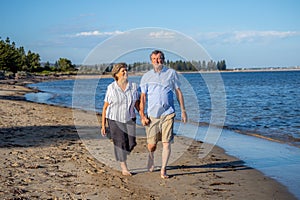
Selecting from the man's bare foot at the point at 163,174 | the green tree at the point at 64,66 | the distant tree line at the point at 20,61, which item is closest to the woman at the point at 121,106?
the man's bare foot at the point at 163,174

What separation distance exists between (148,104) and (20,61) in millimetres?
97417

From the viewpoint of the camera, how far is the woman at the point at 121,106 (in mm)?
6895

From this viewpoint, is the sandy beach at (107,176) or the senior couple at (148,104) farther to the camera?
the senior couple at (148,104)

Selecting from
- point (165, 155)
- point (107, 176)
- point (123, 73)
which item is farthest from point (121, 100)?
point (107, 176)

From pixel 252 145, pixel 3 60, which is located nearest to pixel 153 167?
pixel 252 145

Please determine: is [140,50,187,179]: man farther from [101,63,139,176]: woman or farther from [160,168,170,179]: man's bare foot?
[160,168,170,179]: man's bare foot

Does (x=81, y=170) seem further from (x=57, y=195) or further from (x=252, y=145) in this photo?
(x=252, y=145)

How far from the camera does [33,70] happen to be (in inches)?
4968

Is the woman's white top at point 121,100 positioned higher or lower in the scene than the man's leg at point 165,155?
higher

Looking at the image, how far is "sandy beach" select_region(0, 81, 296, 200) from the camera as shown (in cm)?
621

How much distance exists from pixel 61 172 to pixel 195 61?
3421mm

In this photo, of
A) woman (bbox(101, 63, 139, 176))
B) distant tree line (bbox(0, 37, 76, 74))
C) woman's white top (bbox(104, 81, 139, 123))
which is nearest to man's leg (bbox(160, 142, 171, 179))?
woman (bbox(101, 63, 139, 176))

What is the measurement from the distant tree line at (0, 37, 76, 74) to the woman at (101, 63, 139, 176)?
80.4 m

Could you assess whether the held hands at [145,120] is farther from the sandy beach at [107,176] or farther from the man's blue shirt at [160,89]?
the sandy beach at [107,176]
